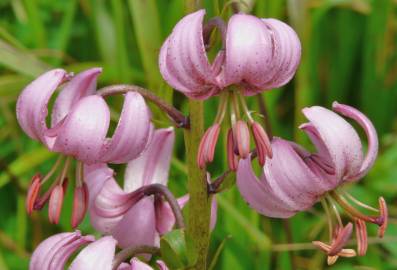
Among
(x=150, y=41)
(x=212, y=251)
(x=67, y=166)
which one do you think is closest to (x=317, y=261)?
(x=212, y=251)

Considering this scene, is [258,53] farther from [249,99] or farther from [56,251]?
[249,99]

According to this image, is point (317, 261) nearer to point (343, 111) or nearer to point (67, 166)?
point (343, 111)

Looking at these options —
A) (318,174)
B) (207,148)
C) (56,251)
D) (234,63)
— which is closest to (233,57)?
(234,63)

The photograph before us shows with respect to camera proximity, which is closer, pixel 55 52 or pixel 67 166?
pixel 67 166

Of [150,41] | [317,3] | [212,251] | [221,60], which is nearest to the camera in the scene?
[221,60]

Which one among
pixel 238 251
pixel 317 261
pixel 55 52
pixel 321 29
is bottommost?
pixel 317 261

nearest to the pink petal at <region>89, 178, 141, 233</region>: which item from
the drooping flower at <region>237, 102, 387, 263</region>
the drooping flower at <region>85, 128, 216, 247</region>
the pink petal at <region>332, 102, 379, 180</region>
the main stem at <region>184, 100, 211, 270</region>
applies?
the drooping flower at <region>85, 128, 216, 247</region>
